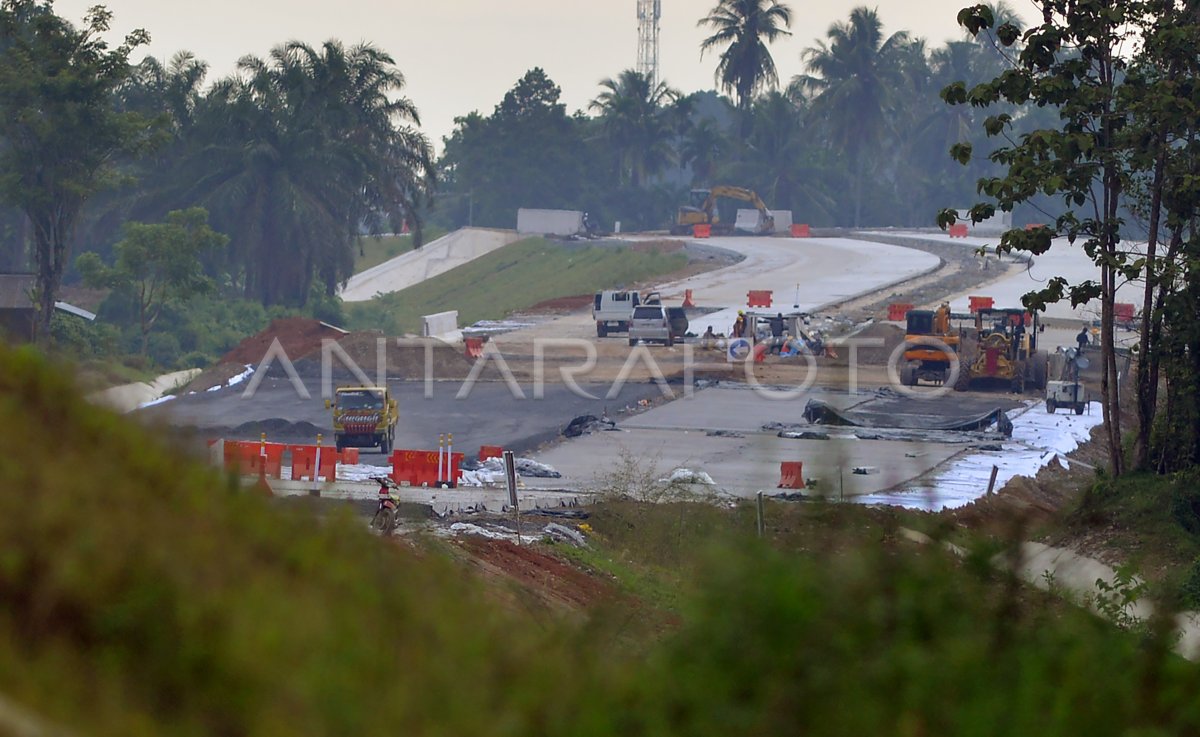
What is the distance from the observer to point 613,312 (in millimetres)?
49938

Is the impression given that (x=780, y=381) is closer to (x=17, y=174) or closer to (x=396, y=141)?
(x=17, y=174)

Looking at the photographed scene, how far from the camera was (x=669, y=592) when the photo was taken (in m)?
11.6

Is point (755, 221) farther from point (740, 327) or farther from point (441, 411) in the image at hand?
point (441, 411)

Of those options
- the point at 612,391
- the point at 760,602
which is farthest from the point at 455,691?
the point at 612,391

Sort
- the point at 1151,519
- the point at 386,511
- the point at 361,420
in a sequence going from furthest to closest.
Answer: the point at 361,420
the point at 1151,519
the point at 386,511

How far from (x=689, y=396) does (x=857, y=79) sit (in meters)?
66.0

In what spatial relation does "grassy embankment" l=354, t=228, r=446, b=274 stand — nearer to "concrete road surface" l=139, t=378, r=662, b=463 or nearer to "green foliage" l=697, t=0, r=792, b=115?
"green foliage" l=697, t=0, r=792, b=115

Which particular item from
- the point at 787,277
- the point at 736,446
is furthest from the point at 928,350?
the point at 787,277

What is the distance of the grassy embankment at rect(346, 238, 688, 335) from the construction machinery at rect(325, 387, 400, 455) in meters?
39.3

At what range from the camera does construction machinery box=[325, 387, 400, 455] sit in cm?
2880

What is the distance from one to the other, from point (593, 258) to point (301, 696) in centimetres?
7852

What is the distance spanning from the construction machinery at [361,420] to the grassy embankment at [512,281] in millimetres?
39302

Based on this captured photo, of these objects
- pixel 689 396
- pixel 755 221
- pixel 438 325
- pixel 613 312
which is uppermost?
pixel 755 221

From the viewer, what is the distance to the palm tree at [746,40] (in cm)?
9981
